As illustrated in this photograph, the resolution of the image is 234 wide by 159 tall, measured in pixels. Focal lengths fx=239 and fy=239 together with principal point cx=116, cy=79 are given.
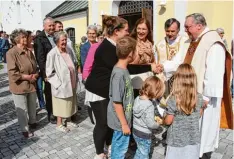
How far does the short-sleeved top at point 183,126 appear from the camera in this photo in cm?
251

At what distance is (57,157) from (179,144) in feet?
6.28

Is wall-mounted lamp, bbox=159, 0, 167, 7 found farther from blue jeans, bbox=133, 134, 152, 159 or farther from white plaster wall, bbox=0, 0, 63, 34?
white plaster wall, bbox=0, 0, 63, 34

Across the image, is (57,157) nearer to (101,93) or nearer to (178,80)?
(101,93)

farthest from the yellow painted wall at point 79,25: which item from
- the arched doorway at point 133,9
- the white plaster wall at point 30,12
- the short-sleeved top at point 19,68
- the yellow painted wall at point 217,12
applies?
the short-sleeved top at point 19,68

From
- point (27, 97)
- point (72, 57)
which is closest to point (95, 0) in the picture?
point (72, 57)

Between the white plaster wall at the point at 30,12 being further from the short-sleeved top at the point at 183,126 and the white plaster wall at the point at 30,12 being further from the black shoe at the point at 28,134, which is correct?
the short-sleeved top at the point at 183,126

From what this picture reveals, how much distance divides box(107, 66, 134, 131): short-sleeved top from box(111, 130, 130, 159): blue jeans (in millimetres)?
103

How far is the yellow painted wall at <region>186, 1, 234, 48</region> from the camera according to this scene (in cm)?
733

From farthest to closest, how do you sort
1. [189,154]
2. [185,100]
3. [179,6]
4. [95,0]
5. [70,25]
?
[70,25], [95,0], [179,6], [189,154], [185,100]

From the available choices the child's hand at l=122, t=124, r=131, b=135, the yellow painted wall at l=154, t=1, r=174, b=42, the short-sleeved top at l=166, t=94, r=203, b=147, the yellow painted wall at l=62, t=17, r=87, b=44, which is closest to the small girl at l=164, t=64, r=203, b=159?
the short-sleeved top at l=166, t=94, r=203, b=147

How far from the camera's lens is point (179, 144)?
8.48 feet

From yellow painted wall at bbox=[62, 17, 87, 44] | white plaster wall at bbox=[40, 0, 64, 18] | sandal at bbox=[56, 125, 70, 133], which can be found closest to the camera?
sandal at bbox=[56, 125, 70, 133]

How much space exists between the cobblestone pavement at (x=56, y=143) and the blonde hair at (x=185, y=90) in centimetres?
138

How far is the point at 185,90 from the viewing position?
244 centimetres
